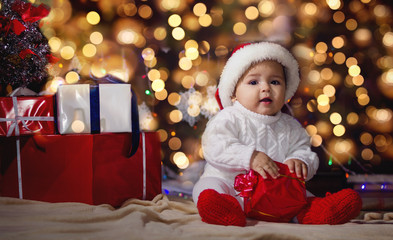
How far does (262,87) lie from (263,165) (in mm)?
287

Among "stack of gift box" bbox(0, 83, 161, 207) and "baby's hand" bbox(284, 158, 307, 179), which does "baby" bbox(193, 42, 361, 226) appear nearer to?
"baby's hand" bbox(284, 158, 307, 179)

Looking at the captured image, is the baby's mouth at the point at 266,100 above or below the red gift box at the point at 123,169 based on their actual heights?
above

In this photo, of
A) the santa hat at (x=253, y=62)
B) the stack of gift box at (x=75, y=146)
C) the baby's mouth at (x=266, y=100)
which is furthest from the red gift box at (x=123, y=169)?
the baby's mouth at (x=266, y=100)

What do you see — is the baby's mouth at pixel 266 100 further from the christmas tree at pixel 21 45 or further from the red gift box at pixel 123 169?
the christmas tree at pixel 21 45

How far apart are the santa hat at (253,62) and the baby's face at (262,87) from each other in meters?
0.02

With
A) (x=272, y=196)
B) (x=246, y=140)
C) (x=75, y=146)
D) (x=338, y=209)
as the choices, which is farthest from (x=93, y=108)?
(x=338, y=209)

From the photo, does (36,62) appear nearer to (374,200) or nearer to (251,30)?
(251,30)

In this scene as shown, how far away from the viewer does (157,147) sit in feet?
4.34

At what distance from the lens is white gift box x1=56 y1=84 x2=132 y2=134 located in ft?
3.96

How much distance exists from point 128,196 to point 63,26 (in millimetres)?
862

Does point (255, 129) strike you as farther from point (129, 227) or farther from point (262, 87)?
point (129, 227)

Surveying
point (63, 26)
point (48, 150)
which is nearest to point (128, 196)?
point (48, 150)

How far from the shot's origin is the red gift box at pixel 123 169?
1200mm

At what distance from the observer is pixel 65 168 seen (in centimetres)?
118
